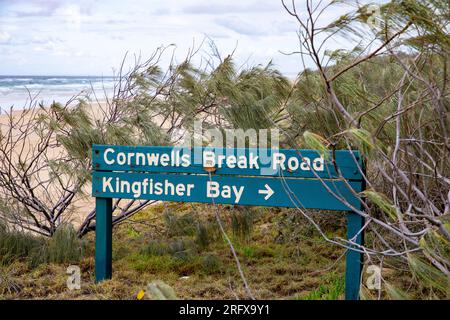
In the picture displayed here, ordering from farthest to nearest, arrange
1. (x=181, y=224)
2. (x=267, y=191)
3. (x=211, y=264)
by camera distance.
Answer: (x=181, y=224)
(x=211, y=264)
(x=267, y=191)

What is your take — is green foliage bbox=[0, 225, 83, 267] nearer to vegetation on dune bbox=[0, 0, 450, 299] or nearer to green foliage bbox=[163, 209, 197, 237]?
vegetation on dune bbox=[0, 0, 450, 299]

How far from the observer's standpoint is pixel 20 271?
5.07 metres

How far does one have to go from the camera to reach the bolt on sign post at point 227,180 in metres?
4.08

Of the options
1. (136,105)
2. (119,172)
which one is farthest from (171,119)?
(119,172)

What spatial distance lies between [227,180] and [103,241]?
1.13 meters

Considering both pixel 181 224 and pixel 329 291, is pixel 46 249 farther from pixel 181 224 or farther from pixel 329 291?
pixel 329 291

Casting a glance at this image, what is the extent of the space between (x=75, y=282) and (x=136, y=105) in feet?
6.02

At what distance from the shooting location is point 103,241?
476 cm

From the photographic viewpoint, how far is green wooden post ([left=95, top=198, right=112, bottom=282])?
4.71 meters

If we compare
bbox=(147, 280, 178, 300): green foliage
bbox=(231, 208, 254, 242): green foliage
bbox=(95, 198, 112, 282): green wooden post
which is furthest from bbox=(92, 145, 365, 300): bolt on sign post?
bbox=(147, 280, 178, 300): green foliage

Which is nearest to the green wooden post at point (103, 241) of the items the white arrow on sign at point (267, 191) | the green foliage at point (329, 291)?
the white arrow on sign at point (267, 191)

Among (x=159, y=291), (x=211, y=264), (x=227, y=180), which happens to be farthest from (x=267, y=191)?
(x=159, y=291)

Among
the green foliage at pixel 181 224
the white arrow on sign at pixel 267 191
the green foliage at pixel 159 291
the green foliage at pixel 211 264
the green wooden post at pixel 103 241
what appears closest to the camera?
the green foliage at pixel 159 291

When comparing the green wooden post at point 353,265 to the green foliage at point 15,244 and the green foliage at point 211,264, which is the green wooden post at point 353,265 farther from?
the green foliage at point 15,244
